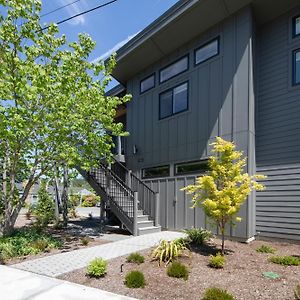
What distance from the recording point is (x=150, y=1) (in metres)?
9.43

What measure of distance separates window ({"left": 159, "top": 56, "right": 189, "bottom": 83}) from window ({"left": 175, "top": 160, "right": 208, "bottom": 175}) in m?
3.49

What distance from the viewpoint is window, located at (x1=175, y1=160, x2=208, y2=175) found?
1010 centimetres

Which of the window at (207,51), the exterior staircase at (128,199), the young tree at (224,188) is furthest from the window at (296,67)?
the exterior staircase at (128,199)

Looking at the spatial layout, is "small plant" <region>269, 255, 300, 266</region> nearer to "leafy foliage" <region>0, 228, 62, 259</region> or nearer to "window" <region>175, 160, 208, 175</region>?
"window" <region>175, 160, 208, 175</region>

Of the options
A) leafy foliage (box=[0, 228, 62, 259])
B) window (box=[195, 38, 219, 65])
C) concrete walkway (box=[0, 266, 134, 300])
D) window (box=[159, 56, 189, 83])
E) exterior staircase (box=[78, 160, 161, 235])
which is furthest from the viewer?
window (box=[159, 56, 189, 83])

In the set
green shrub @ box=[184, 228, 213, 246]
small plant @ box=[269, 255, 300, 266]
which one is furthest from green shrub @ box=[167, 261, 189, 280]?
green shrub @ box=[184, 228, 213, 246]

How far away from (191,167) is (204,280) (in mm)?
5441

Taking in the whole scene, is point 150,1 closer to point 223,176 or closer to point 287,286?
point 223,176

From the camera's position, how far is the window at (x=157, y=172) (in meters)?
11.6

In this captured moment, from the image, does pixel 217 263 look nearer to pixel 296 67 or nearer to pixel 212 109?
pixel 212 109

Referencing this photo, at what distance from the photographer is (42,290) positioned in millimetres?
5105

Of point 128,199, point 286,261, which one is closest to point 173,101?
point 128,199

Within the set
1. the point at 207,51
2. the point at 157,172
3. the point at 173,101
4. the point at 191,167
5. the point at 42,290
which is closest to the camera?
the point at 42,290

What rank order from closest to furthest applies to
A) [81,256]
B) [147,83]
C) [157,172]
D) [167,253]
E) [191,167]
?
[167,253], [81,256], [191,167], [157,172], [147,83]
